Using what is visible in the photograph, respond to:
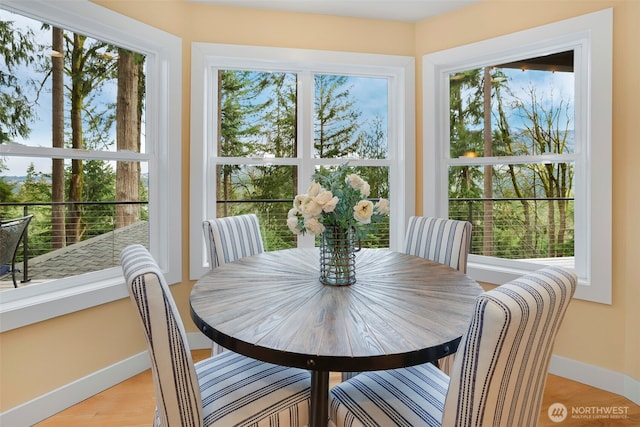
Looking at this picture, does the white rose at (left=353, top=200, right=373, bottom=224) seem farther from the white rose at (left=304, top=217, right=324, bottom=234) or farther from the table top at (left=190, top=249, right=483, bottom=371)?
the table top at (left=190, top=249, right=483, bottom=371)

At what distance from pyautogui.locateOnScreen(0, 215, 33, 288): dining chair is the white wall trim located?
2.07 ft

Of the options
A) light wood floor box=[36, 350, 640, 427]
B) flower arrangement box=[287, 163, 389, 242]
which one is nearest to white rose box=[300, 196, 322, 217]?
flower arrangement box=[287, 163, 389, 242]

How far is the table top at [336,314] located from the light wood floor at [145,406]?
969 millimetres

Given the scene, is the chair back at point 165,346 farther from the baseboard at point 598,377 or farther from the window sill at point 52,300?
the baseboard at point 598,377

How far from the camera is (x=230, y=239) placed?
2.21 meters

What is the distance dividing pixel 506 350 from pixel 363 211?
0.75 metres

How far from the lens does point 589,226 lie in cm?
228

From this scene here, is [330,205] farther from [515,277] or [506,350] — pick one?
[515,277]

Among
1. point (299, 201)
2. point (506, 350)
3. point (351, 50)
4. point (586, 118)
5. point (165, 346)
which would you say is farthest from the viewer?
point (351, 50)

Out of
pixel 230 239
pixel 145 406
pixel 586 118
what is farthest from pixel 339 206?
pixel 586 118

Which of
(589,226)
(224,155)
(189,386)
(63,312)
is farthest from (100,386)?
(589,226)

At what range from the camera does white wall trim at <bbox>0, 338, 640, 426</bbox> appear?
6.05 feet

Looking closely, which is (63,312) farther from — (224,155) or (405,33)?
(405,33)

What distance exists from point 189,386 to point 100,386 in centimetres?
154
